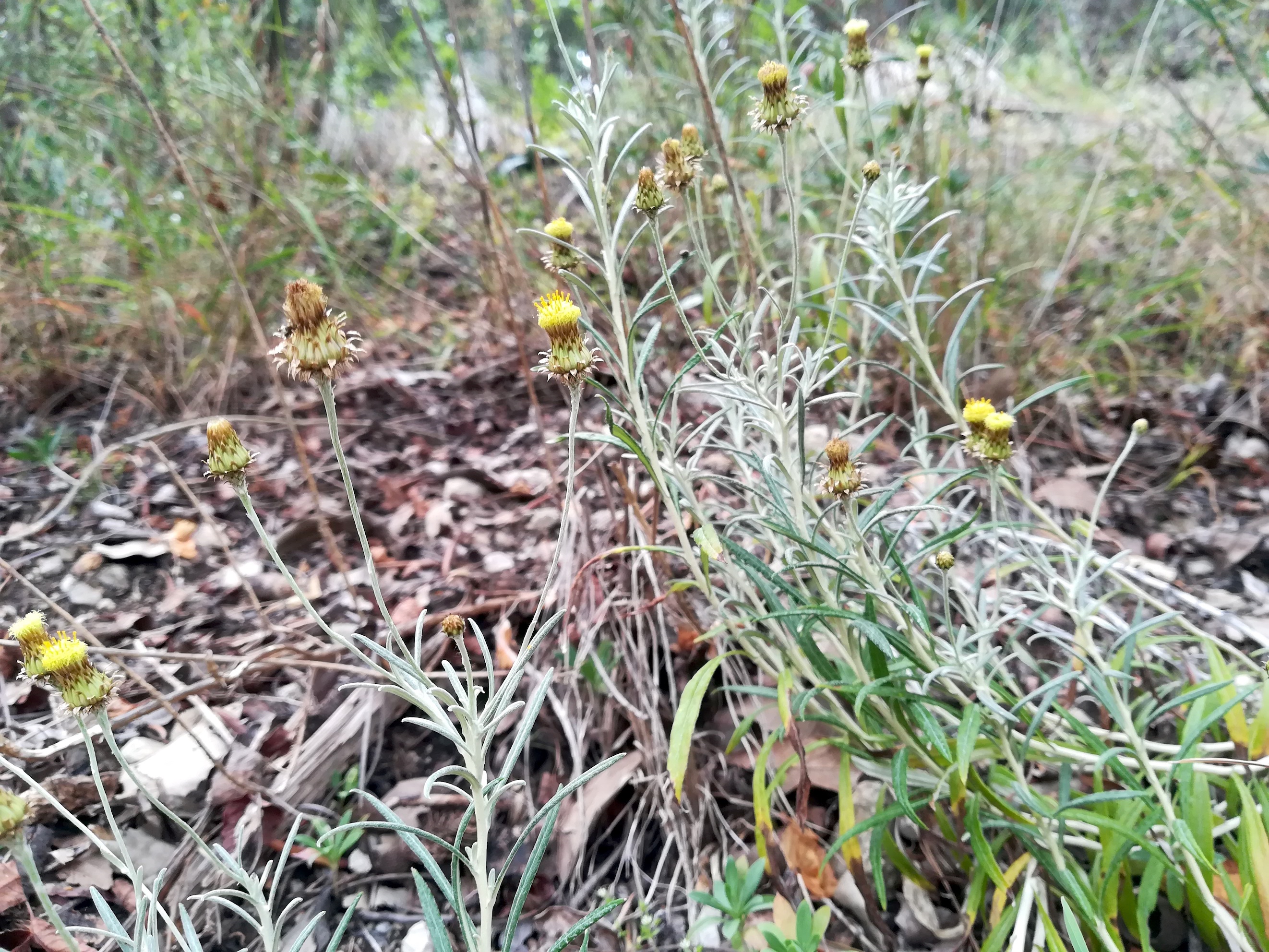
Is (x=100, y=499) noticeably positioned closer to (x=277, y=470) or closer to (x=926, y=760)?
(x=277, y=470)

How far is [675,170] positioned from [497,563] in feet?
3.89

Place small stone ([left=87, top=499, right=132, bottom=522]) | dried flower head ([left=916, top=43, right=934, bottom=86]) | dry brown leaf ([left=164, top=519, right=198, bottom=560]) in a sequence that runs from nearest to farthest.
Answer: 1. dried flower head ([left=916, top=43, right=934, bottom=86])
2. dry brown leaf ([left=164, top=519, right=198, bottom=560])
3. small stone ([left=87, top=499, right=132, bottom=522])

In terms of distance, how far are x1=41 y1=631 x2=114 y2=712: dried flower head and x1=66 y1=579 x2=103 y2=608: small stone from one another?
3.96ft

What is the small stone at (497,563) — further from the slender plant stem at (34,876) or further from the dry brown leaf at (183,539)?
the slender plant stem at (34,876)

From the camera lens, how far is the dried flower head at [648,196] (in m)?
1.12

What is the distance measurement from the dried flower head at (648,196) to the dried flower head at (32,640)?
38.1 inches

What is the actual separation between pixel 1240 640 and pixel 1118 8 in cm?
809

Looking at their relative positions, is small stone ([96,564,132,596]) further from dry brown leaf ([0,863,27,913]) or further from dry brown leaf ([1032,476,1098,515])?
dry brown leaf ([1032,476,1098,515])

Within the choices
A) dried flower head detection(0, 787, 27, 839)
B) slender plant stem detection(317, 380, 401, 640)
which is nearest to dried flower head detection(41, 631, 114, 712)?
dried flower head detection(0, 787, 27, 839)

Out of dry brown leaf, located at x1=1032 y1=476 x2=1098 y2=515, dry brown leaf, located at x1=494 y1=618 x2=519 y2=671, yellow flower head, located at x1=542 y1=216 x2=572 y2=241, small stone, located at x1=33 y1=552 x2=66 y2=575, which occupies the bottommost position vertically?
dry brown leaf, located at x1=1032 y1=476 x2=1098 y2=515

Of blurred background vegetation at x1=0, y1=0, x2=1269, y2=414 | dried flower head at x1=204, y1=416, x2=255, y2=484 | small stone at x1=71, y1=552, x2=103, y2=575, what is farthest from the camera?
blurred background vegetation at x1=0, y1=0, x2=1269, y2=414

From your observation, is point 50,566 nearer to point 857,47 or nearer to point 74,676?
point 74,676

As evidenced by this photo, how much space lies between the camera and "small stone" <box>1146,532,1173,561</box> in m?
2.02

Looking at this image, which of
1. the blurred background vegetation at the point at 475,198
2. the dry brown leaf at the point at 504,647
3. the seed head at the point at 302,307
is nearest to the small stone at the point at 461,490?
the blurred background vegetation at the point at 475,198
